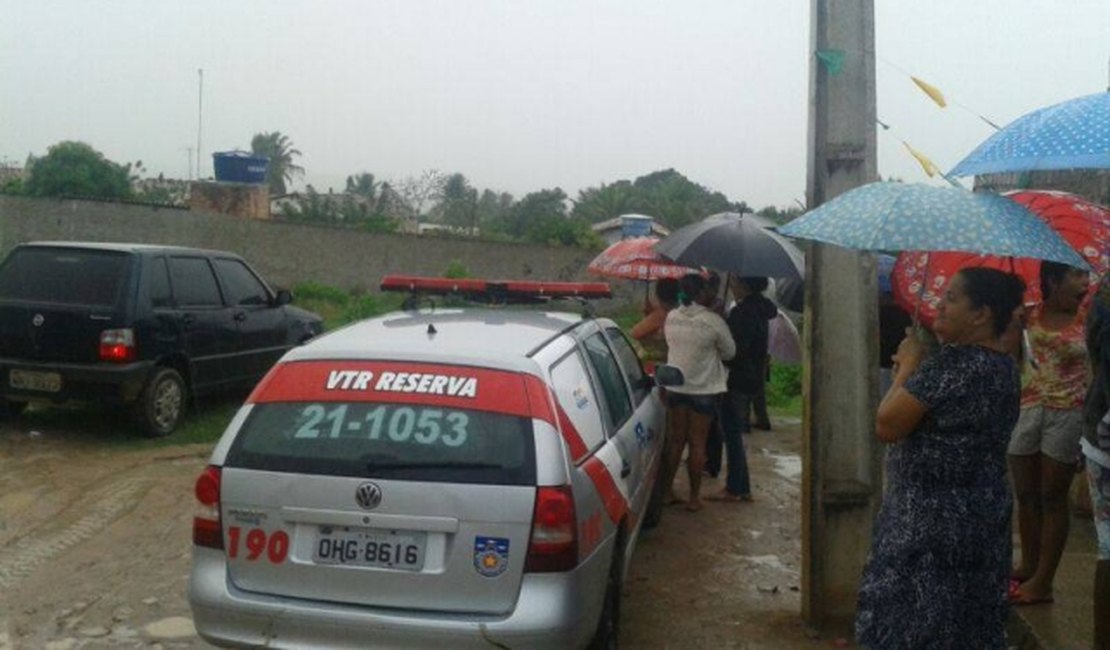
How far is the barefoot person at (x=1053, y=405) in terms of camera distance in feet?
16.6

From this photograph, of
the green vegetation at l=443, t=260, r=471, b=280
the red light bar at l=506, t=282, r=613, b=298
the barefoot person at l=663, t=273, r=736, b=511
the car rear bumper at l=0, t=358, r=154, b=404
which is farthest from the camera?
the green vegetation at l=443, t=260, r=471, b=280

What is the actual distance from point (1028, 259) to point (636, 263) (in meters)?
4.65

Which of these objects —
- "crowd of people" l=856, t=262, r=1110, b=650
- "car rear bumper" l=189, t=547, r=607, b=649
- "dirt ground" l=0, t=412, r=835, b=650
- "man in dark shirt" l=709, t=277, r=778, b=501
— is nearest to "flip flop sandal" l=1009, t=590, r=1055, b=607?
"dirt ground" l=0, t=412, r=835, b=650

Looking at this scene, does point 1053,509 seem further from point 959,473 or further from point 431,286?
point 431,286

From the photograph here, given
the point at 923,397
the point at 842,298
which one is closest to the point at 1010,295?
the point at 923,397

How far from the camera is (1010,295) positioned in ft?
11.9

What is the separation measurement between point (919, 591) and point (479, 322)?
242cm

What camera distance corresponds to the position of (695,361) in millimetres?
7574

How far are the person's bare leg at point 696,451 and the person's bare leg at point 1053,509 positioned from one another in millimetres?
2732

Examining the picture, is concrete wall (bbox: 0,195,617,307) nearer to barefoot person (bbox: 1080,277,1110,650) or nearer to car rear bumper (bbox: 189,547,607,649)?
car rear bumper (bbox: 189,547,607,649)

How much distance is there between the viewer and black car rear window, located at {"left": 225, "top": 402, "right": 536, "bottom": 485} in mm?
4184

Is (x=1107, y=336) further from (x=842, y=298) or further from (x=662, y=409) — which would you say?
(x=662, y=409)

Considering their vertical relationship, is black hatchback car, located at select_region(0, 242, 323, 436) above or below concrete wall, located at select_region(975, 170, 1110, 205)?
below

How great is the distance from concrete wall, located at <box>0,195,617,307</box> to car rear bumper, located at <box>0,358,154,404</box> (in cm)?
1391
